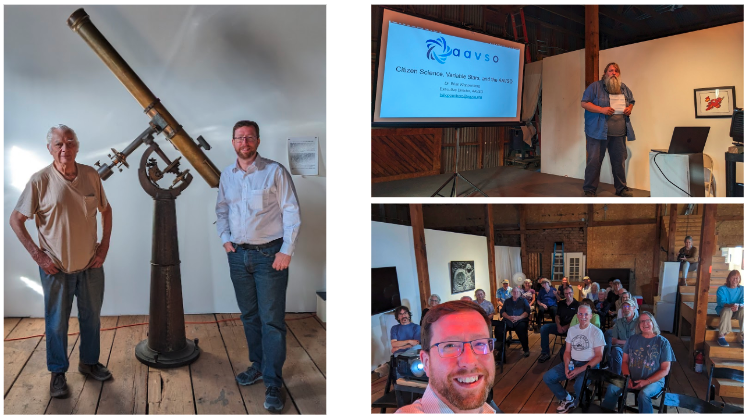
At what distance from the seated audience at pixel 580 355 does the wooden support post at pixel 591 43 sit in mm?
832

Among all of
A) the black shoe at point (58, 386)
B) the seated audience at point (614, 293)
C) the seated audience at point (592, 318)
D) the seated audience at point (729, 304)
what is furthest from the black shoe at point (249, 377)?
the seated audience at point (729, 304)

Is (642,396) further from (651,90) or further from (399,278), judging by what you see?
(651,90)

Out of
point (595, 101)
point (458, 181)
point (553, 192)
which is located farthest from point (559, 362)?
point (595, 101)

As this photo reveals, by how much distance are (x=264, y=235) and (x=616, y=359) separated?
4.64 ft

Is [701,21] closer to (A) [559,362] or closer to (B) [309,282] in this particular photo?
(A) [559,362]

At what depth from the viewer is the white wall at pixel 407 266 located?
1968mm

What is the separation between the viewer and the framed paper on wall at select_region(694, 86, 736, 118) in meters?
2.16

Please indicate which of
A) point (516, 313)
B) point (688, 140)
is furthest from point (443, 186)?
point (688, 140)

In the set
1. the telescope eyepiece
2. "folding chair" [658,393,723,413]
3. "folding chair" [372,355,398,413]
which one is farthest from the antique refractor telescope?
"folding chair" [658,393,723,413]

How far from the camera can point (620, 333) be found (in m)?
1.98

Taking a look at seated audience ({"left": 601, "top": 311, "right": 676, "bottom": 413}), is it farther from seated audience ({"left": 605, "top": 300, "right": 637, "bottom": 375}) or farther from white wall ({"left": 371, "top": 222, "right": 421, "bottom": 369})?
white wall ({"left": 371, "top": 222, "right": 421, "bottom": 369})

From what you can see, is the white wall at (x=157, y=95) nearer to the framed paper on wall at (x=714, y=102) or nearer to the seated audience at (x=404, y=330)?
the seated audience at (x=404, y=330)

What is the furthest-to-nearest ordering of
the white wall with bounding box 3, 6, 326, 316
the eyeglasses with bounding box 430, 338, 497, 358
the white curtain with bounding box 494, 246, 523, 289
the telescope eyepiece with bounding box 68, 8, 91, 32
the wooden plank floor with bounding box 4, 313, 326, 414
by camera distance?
the white wall with bounding box 3, 6, 326, 316 < the telescope eyepiece with bounding box 68, 8, 91, 32 < the wooden plank floor with bounding box 4, 313, 326, 414 < the white curtain with bounding box 494, 246, 523, 289 < the eyeglasses with bounding box 430, 338, 497, 358

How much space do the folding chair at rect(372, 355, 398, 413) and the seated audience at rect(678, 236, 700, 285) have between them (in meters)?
1.06
